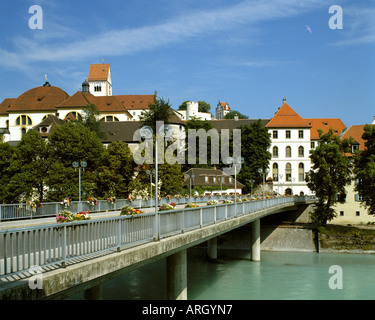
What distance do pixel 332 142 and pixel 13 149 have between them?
3404 centimetres

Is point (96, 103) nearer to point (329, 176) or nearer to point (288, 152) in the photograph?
point (288, 152)

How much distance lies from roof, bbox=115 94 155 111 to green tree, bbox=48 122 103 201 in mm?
93164

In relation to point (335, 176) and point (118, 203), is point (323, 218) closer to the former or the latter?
point (335, 176)

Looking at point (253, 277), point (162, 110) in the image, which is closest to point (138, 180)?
point (253, 277)

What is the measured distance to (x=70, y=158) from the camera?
145 feet

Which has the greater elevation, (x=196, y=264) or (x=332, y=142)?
(x=332, y=142)

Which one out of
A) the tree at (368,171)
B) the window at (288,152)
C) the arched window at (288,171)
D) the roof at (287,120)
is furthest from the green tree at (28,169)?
the window at (288,152)

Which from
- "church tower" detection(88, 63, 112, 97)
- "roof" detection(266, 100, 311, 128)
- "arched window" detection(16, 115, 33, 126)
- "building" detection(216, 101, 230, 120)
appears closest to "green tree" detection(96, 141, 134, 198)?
"roof" detection(266, 100, 311, 128)

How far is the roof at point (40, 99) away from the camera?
98562 mm

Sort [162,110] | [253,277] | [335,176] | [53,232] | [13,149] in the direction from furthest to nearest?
[162,110]
[335,176]
[13,149]
[253,277]
[53,232]

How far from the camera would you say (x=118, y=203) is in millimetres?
32906

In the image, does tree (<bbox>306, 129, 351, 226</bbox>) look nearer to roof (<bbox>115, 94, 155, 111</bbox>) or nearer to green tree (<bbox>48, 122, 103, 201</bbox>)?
green tree (<bbox>48, 122, 103, 201</bbox>)

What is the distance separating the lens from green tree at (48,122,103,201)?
136 ft
